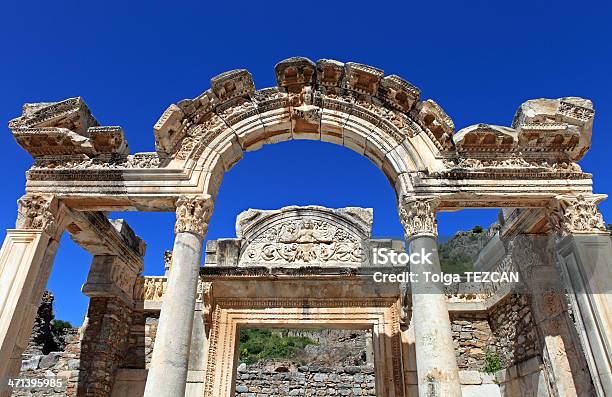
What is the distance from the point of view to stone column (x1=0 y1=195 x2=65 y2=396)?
6227 millimetres

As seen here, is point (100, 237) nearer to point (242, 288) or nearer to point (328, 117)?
point (242, 288)

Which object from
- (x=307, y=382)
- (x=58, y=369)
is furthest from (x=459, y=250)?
(x=58, y=369)

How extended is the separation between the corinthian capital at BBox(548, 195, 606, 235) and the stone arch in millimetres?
1997

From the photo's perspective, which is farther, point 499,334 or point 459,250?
point 459,250

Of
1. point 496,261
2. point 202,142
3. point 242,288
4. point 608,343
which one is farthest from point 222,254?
point 608,343

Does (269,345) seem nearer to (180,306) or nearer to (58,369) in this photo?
(58,369)

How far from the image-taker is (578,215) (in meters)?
6.74

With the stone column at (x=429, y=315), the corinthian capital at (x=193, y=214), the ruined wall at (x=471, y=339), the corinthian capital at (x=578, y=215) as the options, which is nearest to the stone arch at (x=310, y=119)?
the corinthian capital at (x=193, y=214)


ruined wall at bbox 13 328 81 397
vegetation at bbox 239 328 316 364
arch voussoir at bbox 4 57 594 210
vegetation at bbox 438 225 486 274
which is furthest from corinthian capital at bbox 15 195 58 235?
vegetation at bbox 438 225 486 274

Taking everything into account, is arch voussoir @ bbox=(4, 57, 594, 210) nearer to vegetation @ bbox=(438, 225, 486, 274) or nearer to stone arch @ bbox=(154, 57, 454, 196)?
stone arch @ bbox=(154, 57, 454, 196)

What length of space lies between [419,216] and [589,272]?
2579mm

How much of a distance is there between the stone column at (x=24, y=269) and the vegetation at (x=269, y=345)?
62.3 feet

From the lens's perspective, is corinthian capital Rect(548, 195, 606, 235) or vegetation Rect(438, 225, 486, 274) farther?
vegetation Rect(438, 225, 486, 274)

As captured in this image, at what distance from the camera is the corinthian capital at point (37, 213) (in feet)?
22.8
